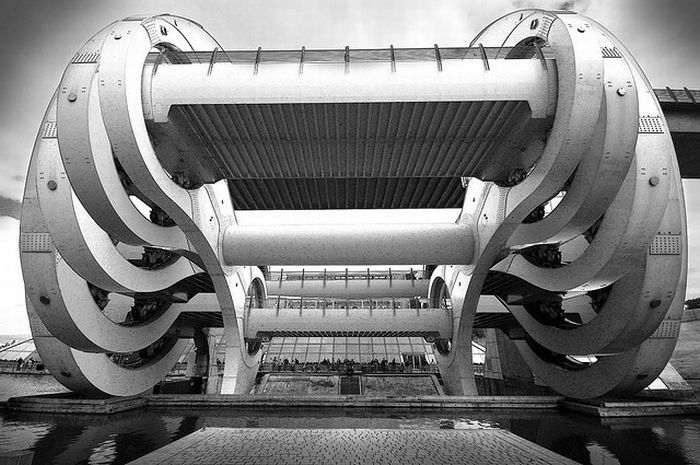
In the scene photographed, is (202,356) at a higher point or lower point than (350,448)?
higher

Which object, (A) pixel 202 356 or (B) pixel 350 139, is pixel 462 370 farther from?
(A) pixel 202 356

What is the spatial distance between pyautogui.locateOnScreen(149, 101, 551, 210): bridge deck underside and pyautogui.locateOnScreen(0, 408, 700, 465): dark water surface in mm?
8150

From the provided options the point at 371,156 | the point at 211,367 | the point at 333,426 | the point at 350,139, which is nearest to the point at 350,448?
the point at 333,426

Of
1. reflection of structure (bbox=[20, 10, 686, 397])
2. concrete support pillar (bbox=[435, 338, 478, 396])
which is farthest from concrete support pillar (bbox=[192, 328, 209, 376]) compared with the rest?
concrete support pillar (bbox=[435, 338, 478, 396])

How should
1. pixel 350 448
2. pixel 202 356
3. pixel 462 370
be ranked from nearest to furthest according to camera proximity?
1. pixel 350 448
2. pixel 462 370
3. pixel 202 356

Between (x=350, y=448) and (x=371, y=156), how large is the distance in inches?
392

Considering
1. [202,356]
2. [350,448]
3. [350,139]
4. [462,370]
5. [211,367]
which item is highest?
[350,139]

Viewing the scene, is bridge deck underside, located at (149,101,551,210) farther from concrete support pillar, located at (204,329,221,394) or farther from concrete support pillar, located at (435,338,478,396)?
concrete support pillar, located at (204,329,221,394)

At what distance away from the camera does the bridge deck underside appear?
13102 mm

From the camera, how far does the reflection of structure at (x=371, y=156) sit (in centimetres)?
1207

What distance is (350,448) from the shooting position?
28.2 ft

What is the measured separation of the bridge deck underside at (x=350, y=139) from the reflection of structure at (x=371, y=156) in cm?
7

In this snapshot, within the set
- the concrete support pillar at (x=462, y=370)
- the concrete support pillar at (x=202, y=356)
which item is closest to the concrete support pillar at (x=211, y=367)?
the concrete support pillar at (x=202, y=356)

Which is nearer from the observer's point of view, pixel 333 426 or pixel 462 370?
pixel 333 426
